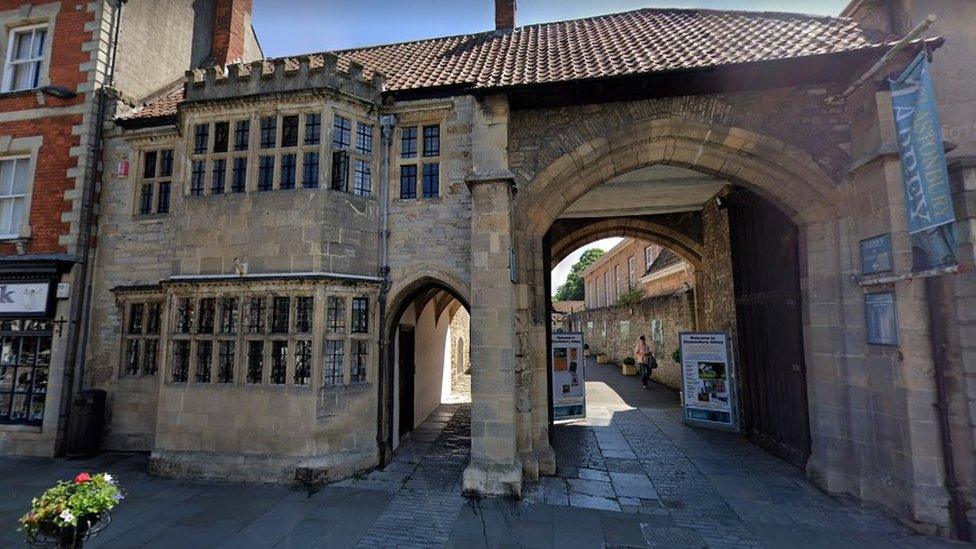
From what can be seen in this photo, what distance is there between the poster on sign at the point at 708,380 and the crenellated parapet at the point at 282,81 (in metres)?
9.25

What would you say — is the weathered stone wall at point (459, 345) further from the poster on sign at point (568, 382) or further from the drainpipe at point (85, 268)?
the drainpipe at point (85, 268)

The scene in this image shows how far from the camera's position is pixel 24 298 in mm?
8648

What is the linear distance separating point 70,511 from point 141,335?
6.00 meters

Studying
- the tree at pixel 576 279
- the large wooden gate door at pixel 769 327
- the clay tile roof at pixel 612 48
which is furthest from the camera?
the tree at pixel 576 279

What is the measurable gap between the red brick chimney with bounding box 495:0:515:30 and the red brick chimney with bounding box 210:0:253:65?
7.25 meters

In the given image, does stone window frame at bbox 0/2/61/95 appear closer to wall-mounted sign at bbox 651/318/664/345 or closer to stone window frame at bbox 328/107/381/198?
stone window frame at bbox 328/107/381/198

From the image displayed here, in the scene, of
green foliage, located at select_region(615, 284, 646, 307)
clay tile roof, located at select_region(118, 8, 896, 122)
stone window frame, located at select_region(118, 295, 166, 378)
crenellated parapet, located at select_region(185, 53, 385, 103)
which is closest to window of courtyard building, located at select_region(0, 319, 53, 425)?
stone window frame, located at select_region(118, 295, 166, 378)

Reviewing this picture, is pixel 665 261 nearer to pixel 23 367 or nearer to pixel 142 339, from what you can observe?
pixel 142 339

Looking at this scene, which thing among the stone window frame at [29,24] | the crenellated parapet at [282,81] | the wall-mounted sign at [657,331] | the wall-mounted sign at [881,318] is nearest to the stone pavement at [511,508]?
the wall-mounted sign at [881,318]

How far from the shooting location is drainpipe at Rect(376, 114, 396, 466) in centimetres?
758

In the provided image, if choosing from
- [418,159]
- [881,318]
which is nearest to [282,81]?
[418,159]

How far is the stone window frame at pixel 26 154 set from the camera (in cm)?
899

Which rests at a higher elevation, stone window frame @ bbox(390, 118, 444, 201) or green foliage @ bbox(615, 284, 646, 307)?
stone window frame @ bbox(390, 118, 444, 201)

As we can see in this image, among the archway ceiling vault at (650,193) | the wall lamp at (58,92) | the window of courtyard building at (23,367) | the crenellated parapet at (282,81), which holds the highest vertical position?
the wall lamp at (58,92)
